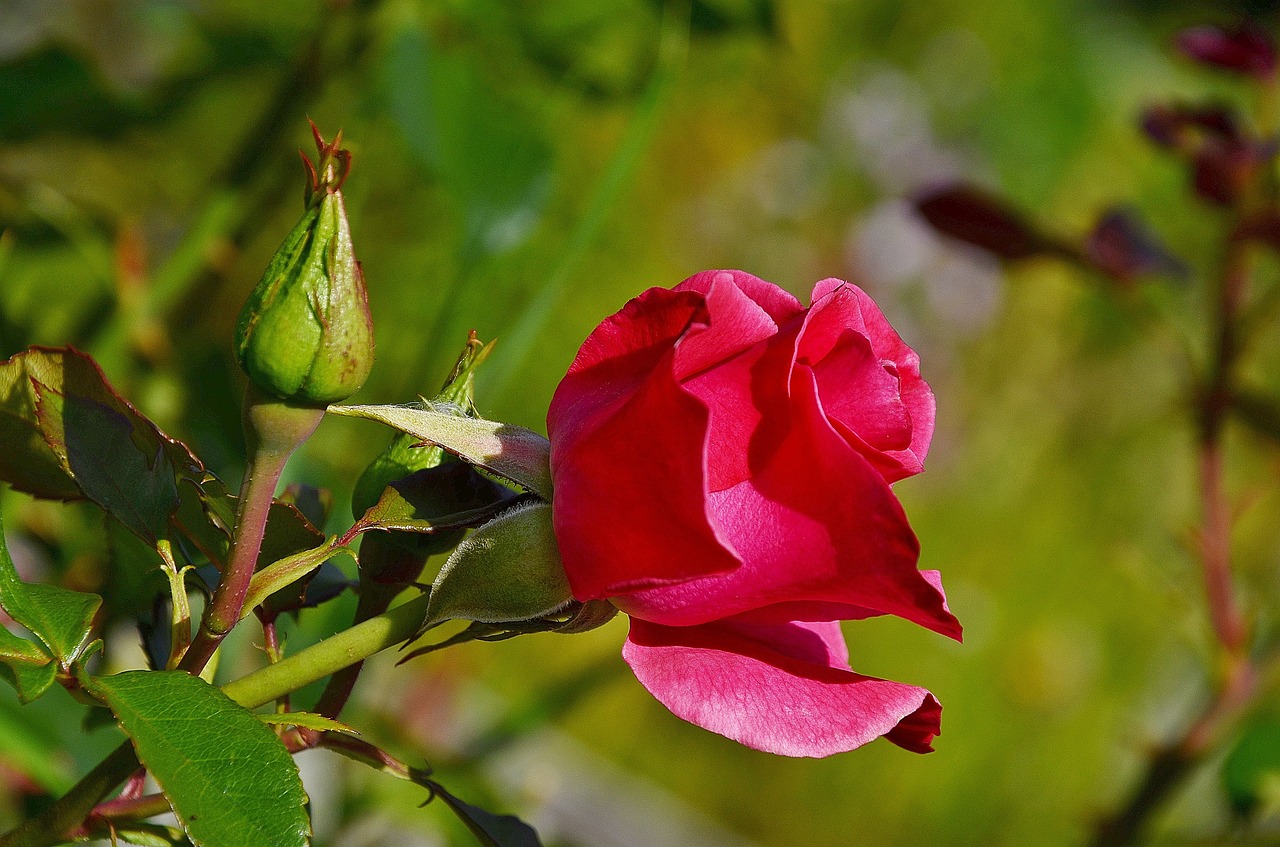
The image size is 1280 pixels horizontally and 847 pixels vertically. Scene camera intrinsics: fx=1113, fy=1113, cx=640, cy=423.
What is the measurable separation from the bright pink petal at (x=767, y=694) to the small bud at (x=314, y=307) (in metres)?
0.09

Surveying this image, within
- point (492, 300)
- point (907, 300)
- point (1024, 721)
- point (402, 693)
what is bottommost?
point (1024, 721)

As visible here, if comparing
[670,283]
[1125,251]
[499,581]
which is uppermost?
[499,581]

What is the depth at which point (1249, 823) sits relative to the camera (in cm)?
62

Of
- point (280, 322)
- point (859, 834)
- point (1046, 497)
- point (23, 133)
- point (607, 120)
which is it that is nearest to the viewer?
point (280, 322)

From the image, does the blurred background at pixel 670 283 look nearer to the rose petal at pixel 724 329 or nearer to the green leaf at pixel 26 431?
the green leaf at pixel 26 431

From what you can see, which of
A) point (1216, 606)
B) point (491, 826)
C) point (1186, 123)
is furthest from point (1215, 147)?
point (491, 826)

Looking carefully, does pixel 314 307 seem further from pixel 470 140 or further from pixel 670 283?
pixel 670 283

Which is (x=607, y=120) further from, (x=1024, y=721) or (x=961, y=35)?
(x=961, y=35)

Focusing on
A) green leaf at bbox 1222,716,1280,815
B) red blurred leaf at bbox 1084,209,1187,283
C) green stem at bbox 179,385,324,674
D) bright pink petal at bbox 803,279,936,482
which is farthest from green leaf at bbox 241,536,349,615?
red blurred leaf at bbox 1084,209,1187,283

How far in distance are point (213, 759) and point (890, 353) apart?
18 cm

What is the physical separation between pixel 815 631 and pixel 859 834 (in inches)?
73.2

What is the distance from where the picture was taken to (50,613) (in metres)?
0.25

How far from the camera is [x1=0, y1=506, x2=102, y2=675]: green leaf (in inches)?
9.4

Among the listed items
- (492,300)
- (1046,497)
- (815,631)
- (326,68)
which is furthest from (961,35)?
(815,631)
